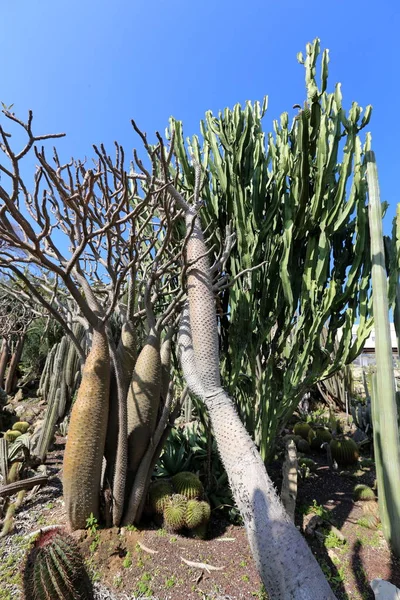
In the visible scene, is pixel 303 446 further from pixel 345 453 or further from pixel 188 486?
pixel 188 486

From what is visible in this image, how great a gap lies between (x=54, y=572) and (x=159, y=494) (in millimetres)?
1311

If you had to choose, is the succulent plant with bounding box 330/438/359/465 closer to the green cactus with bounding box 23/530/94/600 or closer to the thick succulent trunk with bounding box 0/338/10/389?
the green cactus with bounding box 23/530/94/600

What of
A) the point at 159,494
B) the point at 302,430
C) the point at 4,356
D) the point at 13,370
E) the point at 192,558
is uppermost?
the point at 4,356

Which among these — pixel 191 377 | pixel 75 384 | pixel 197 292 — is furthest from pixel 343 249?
pixel 75 384

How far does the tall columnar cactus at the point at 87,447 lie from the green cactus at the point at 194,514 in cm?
75

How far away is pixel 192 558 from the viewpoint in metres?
2.62

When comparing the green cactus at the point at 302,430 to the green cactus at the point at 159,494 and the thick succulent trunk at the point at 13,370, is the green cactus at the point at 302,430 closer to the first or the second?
the green cactus at the point at 159,494

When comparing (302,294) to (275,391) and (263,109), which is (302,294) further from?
(263,109)

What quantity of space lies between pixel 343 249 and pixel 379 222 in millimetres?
528

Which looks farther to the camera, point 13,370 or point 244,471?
point 13,370

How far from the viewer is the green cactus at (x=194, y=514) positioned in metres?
2.83

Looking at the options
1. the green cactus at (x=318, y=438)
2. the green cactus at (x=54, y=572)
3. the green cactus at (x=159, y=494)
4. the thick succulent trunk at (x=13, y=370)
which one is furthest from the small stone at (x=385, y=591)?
the thick succulent trunk at (x=13, y=370)

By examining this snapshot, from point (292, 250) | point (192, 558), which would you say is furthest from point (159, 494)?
point (292, 250)

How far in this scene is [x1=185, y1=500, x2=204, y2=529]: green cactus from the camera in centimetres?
283
